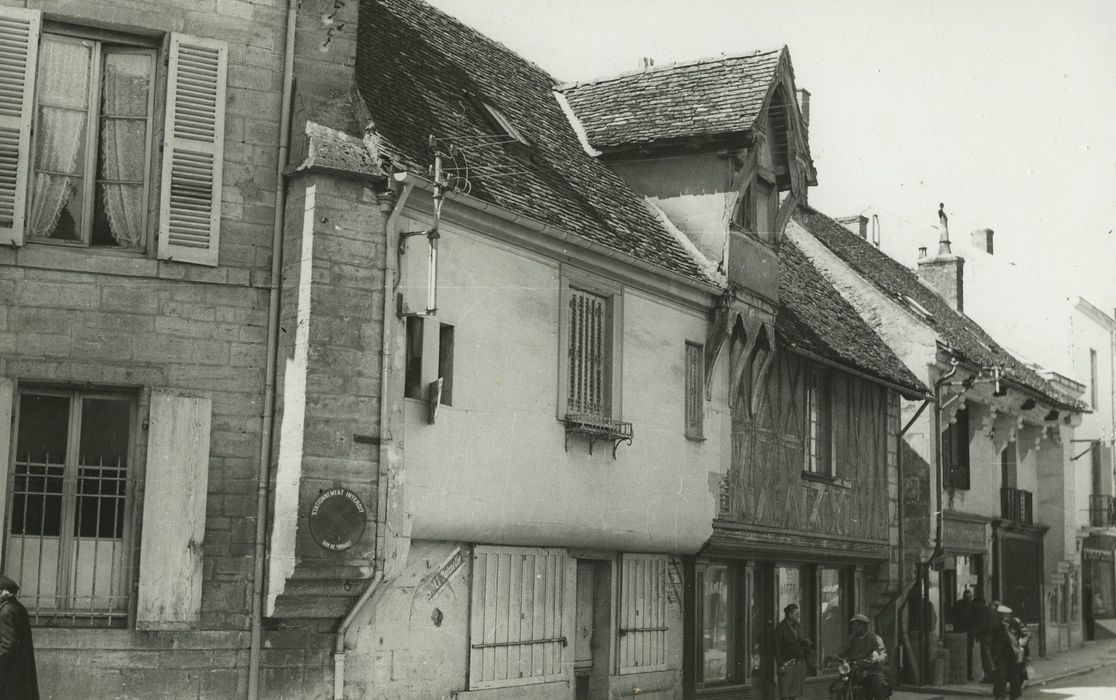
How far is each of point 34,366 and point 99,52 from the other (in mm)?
2495

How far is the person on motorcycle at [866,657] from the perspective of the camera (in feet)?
53.7

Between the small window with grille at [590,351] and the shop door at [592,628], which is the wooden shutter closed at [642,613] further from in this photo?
the small window with grille at [590,351]

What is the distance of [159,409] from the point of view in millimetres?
10453

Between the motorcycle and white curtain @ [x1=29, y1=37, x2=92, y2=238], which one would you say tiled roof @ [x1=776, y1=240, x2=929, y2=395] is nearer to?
the motorcycle

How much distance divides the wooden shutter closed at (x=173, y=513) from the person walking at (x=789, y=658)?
9.01 m

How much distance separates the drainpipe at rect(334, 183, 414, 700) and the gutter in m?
0.17

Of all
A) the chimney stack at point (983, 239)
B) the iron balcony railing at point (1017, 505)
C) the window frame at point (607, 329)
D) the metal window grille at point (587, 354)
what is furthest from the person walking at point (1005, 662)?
the chimney stack at point (983, 239)

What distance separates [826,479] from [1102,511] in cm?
1965

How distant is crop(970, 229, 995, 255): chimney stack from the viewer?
37.0 meters

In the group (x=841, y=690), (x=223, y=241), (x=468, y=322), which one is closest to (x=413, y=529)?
(x=468, y=322)

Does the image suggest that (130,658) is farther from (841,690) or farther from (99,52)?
(841,690)

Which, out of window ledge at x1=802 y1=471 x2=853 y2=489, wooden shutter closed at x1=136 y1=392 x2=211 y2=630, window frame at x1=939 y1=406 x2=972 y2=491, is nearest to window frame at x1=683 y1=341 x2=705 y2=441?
window ledge at x1=802 y1=471 x2=853 y2=489

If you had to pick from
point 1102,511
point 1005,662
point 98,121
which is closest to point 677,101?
point 98,121

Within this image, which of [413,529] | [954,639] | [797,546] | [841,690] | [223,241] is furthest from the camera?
[954,639]
